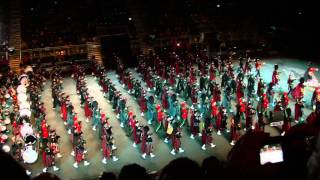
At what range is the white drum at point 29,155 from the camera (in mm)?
11180

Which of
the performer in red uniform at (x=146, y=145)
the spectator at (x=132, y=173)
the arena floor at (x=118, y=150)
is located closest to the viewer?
the spectator at (x=132, y=173)

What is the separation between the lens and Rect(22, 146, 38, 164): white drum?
36.7ft

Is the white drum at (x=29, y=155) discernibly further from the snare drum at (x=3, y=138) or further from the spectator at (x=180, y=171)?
the spectator at (x=180, y=171)

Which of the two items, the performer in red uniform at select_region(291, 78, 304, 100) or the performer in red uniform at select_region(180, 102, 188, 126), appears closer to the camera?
the performer in red uniform at select_region(180, 102, 188, 126)

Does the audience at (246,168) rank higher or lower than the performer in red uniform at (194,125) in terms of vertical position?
higher

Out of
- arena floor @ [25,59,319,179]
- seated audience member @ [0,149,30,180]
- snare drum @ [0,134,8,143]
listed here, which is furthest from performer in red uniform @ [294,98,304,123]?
seated audience member @ [0,149,30,180]

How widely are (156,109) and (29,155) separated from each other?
4526 millimetres

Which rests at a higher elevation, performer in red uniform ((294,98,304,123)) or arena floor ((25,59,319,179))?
performer in red uniform ((294,98,304,123))

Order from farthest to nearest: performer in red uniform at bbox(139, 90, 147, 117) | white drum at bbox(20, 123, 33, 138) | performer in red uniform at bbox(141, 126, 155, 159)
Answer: performer in red uniform at bbox(139, 90, 147, 117) → performer in red uniform at bbox(141, 126, 155, 159) → white drum at bbox(20, 123, 33, 138)

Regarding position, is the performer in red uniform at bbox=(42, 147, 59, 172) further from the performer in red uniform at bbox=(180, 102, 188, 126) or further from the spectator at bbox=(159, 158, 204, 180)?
the spectator at bbox=(159, 158, 204, 180)

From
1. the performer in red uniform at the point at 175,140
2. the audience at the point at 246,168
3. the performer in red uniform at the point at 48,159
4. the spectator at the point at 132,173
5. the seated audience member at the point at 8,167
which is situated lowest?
the performer in red uniform at the point at 48,159

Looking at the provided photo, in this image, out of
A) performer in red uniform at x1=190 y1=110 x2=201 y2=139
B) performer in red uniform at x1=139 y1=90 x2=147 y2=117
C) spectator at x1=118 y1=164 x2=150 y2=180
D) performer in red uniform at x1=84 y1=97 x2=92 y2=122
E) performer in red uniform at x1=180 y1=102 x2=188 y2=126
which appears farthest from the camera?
performer in red uniform at x1=139 y1=90 x2=147 y2=117

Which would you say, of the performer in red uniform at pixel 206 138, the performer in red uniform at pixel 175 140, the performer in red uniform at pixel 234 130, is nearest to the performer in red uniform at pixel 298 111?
the performer in red uniform at pixel 234 130

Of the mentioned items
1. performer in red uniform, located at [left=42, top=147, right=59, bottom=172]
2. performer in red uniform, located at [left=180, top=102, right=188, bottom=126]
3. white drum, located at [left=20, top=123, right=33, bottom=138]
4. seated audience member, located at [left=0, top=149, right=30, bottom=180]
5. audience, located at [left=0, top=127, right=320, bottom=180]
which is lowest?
performer in red uniform, located at [left=42, top=147, right=59, bottom=172]
